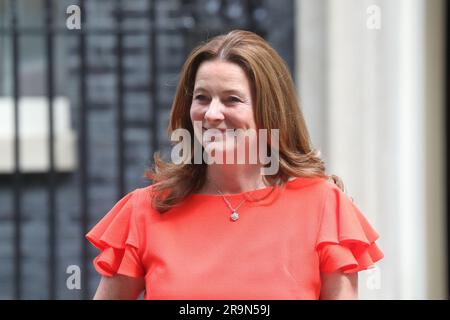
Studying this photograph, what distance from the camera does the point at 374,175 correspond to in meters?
4.07

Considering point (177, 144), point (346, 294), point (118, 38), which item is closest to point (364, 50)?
point (118, 38)

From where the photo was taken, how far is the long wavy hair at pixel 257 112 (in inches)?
81.1

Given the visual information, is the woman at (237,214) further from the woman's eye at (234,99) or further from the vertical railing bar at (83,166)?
the vertical railing bar at (83,166)

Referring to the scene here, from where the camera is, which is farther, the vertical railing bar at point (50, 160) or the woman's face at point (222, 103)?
the vertical railing bar at point (50, 160)

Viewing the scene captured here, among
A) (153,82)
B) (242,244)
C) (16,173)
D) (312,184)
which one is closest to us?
(242,244)

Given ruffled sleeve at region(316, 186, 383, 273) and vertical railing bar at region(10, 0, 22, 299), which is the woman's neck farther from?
vertical railing bar at region(10, 0, 22, 299)

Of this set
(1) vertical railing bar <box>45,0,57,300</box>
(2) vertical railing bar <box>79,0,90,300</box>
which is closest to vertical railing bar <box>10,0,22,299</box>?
(1) vertical railing bar <box>45,0,57,300</box>

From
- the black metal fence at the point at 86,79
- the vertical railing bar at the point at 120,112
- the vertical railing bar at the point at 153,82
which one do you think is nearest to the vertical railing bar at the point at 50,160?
the black metal fence at the point at 86,79

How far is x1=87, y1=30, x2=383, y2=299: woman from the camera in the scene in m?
1.96

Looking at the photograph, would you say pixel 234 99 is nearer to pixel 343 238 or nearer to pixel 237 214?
pixel 237 214

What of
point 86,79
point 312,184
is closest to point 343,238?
point 312,184

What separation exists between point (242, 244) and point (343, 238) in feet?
0.64

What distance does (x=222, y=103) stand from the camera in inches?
80.0

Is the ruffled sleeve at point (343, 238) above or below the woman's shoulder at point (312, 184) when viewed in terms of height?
below
